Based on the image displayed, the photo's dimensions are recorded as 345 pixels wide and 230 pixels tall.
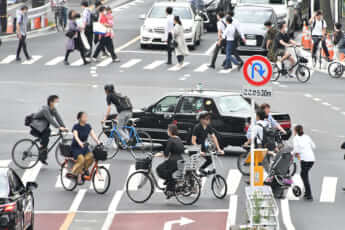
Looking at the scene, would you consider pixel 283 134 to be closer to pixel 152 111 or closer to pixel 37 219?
pixel 152 111

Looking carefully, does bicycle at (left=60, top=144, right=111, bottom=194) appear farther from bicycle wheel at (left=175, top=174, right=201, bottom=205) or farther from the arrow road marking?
the arrow road marking

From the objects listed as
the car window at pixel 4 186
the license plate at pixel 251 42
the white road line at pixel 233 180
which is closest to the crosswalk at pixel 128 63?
the license plate at pixel 251 42

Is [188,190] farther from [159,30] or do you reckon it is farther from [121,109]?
[159,30]

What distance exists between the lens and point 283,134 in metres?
22.5

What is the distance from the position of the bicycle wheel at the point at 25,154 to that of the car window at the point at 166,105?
3231 millimetres

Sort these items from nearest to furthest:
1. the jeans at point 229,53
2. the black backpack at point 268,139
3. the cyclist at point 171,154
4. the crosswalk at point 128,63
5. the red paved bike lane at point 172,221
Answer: the red paved bike lane at point 172,221, the cyclist at point 171,154, the black backpack at point 268,139, the jeans at point 229,53, the crosswalk at point 128,63

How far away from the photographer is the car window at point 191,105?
23.2 meters

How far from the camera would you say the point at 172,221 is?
17594mm

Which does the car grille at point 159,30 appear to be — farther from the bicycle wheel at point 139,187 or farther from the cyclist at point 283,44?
the bicycle wheel at point 139,187

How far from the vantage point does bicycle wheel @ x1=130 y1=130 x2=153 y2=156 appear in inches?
902

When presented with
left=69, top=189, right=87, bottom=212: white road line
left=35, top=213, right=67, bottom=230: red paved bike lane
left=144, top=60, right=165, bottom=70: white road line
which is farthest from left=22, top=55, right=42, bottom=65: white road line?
left=35, top=213, right=67, bottom=230: red paved bike lane

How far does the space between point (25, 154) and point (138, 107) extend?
685 centimetres

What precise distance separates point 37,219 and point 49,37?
92.4ft

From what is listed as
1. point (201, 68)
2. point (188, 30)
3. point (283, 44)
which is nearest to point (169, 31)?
point (201, 68)
